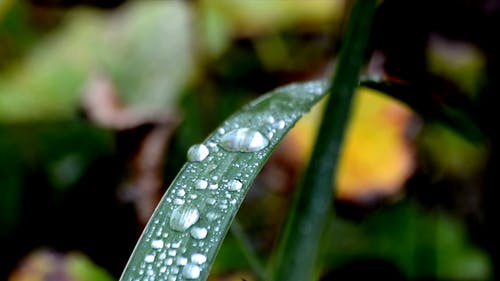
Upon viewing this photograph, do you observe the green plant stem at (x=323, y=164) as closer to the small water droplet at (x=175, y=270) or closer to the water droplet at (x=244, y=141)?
the water droplet at (x=244, y=141)

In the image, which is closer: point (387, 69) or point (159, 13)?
point (387, 69)

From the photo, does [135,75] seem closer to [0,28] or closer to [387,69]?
[0,28]

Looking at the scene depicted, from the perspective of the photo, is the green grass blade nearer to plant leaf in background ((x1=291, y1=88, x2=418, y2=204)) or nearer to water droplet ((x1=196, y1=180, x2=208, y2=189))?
water droplet ((x1=196, y1=180, x2=208, y2=189))

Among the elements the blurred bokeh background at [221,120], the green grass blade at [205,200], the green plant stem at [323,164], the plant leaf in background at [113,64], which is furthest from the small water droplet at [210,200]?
the plant leaf in background at [113,64]

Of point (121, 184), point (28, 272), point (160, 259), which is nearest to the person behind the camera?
point (160, 259)

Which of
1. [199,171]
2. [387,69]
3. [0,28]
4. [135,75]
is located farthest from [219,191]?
[0,28]

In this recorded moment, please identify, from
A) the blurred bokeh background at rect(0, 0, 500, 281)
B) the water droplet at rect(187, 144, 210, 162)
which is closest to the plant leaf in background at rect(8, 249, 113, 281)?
the blurred bokeh background at rect(0, 0, 500, 281)

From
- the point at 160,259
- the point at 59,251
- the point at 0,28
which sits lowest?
the point at 59,251

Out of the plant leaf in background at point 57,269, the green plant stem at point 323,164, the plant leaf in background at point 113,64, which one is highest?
the green plant stem at point 323,164
